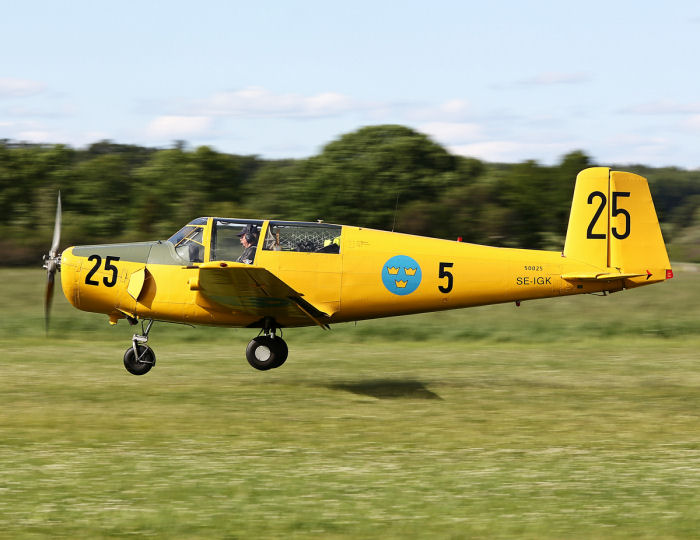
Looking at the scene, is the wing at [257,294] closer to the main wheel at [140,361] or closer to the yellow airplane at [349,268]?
the yellow airplane at [349,268]

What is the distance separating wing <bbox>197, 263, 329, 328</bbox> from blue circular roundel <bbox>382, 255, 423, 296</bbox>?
0.93 m

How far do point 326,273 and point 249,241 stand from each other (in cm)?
106

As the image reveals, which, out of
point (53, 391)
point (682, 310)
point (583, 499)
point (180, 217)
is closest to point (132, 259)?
point (53, 391)

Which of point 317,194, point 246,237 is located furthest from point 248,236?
point 317,194

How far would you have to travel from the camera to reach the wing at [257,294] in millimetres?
10280

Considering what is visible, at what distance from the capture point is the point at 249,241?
11.2 metres

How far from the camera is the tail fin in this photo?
11375 millimetres

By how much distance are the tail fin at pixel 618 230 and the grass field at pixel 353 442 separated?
169cm

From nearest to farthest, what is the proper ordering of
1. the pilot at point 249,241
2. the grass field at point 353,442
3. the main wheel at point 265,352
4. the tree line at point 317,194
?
the grass field at point 353,442
the pilot at point 249,241
the main wheel at point 265,352
the tree line at point 317,194

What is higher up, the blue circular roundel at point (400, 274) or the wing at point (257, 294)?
the blue circular roundel at point (400, 274)

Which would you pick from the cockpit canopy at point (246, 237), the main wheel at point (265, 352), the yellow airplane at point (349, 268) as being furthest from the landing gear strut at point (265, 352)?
the cockpit canopy at point (246, 237)

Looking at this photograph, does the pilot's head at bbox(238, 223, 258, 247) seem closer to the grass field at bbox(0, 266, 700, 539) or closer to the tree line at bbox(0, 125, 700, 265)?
the grass field at bbox(0, 266, 700, 539)

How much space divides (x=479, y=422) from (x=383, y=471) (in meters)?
2.41

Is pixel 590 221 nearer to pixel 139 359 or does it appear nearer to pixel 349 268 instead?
pixel 349 268
